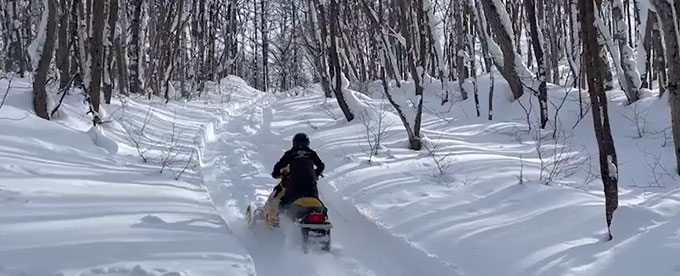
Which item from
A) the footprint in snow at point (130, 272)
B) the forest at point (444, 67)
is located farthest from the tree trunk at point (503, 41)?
the footprint in snow at point (130, 272)

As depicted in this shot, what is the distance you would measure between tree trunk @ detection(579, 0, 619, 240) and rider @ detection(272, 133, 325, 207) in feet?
10.1

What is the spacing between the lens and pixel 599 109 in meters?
5.91

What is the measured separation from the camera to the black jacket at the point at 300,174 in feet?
22.6

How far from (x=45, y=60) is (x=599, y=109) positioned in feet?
31.8

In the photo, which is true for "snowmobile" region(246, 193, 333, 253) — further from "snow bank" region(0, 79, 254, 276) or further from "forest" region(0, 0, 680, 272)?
"forest" region(0, 0, 680, 272)

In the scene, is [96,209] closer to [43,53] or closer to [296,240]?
[296,240]

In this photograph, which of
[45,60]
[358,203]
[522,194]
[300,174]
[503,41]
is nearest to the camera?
[300,174]

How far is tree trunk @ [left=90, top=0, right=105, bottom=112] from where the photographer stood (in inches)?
499

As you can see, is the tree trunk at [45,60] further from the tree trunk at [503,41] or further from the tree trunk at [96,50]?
the tree trunk at [503,41]

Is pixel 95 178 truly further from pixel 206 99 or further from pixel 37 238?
pixel 206 99

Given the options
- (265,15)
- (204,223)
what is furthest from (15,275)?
(265,15)

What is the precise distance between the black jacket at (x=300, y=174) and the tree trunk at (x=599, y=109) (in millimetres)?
3072

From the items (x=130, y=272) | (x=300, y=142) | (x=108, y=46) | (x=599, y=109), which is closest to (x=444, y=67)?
(x=300, y=142)

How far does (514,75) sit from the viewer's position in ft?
49.5
